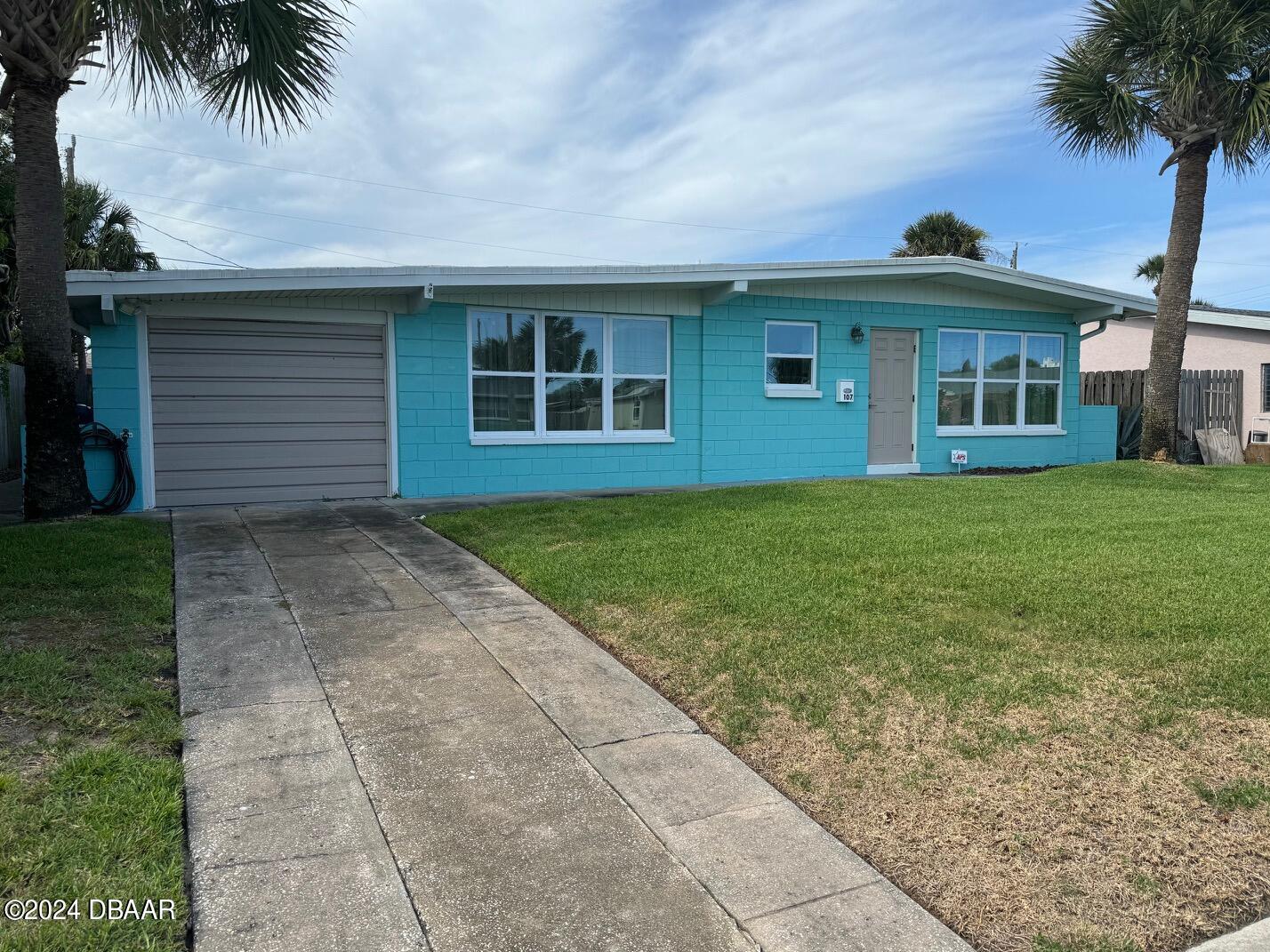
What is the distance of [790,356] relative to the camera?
1243 cm

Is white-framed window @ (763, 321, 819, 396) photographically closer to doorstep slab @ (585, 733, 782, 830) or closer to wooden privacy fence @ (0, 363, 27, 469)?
doorstep slab @ (585, 733, 782, 830)

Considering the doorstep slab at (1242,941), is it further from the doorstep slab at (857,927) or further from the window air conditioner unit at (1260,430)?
the window air conditioner unit at (1260,430)

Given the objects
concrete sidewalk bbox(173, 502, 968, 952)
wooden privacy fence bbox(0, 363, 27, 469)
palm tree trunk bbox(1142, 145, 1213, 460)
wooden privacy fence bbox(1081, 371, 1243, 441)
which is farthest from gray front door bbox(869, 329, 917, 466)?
wooden privacy fence bbox(0, 363, 27, 469)

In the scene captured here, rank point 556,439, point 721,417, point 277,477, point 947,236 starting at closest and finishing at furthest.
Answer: point 277,477 → point 556,439 → point 721,417 → point 947,236

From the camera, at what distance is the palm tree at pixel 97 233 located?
1780 centimetres

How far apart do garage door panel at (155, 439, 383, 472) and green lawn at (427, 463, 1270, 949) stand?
3040 mm

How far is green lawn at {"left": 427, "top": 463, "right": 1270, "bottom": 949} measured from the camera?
262 centimetres

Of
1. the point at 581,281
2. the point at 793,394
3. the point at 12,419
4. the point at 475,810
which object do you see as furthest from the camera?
the point at 12,419

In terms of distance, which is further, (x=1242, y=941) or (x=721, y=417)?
(x=721, y=417)

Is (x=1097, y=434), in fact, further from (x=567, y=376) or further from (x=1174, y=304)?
(x=567, y=376)

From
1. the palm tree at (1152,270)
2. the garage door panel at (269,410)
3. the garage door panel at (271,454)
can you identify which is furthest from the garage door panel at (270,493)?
the palm tree at (1152,270)

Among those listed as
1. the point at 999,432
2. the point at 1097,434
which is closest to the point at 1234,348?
the point at 1097,434

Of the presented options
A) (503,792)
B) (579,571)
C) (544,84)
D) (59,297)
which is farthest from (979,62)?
(503,792)

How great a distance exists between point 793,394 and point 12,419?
12.3 m
